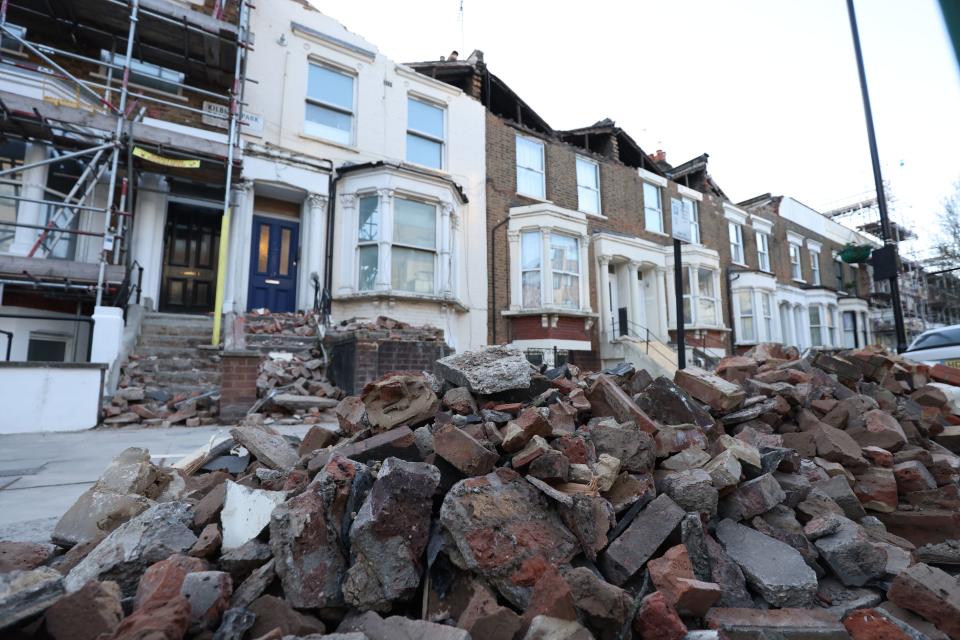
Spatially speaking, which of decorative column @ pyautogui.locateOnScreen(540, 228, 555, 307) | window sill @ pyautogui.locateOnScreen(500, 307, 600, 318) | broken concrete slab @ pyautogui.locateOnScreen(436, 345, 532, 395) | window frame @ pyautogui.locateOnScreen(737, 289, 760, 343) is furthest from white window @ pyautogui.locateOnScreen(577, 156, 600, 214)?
broken concrete slab @ pyautogui.locateOnScreen(436, 345, 532, 395)

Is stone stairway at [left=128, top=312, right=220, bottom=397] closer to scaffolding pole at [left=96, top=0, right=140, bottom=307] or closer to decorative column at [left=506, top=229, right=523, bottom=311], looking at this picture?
scaffolding pole at [left=96, top=0, right=140, bottom=307]

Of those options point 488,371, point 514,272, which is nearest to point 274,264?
point 514,272

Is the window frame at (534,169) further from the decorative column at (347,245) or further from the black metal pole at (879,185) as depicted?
the black metal pole at (879,185)

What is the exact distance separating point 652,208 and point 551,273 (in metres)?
6.19

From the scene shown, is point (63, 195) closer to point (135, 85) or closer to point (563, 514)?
point (135, 85)

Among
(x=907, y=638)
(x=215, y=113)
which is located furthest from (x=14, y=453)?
(x=215, y=113)

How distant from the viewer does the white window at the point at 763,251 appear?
1905 cm

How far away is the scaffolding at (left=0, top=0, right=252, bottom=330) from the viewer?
744 cm

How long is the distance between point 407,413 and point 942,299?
39.0 m

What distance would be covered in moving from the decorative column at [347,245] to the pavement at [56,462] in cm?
475

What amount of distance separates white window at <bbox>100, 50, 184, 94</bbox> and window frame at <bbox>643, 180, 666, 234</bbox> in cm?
1348

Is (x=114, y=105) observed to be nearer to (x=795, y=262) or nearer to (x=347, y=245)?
(x=347, y=245)

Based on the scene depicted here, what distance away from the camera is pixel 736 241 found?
1838 centimetres

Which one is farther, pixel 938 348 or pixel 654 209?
pixel 654 209
